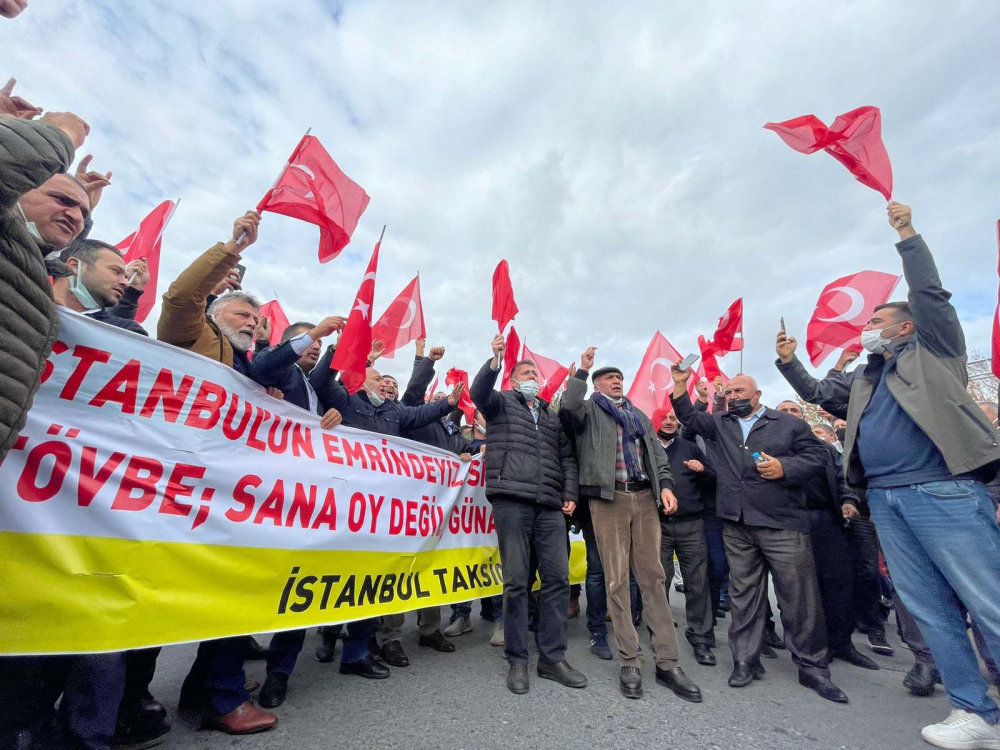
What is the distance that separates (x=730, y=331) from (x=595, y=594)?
361 centimetres

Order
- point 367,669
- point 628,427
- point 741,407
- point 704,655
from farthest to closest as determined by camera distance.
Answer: point 741,407
point 628,427
point 704,655
point 367,669

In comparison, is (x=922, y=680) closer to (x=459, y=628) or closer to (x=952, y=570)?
(x=952, y=570)

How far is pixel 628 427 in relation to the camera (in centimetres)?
422

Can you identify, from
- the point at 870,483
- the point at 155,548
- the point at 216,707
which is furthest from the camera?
the point at 870,483

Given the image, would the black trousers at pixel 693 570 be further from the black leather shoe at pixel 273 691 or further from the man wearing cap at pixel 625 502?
the black leather shoe at pixel 273 691

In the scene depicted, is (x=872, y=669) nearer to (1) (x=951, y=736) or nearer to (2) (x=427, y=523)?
(1) (x=951, y=736)

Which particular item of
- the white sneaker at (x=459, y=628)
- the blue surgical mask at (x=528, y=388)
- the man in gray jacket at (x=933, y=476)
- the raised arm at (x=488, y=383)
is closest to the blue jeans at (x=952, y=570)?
the man in gray jacket at (x=933, y=476)

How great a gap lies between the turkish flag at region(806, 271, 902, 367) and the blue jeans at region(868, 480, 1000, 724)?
2.63m

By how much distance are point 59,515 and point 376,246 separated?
2.70 m

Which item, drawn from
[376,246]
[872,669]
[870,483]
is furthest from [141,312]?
[872,669]

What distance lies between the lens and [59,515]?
82.6 inches

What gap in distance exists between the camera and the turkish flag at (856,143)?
142 inches

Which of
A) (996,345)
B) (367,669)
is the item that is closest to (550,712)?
(367,669)

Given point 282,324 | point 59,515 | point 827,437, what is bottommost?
point 59,515
